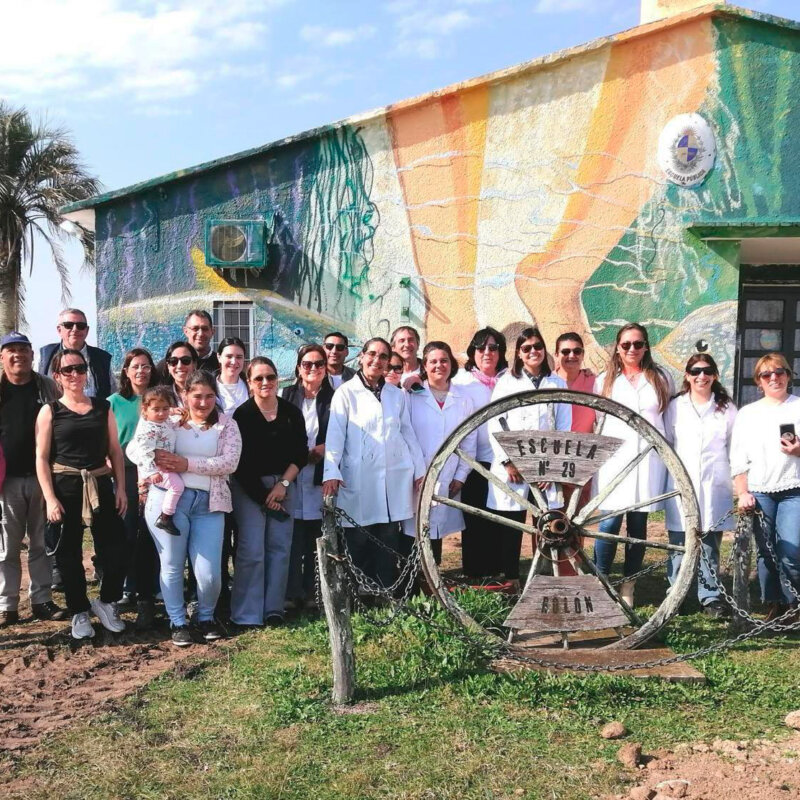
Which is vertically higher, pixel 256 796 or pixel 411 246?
pixel 411 246

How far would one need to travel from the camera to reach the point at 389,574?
19.2 feet

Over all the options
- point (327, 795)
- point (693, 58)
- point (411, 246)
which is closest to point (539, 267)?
point (411, 246)

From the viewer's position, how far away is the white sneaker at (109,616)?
212 inches

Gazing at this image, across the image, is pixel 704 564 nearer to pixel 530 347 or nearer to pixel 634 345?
pixel 634 345

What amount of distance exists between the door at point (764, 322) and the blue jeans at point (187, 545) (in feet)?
29.5

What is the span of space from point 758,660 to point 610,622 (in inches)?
41.8

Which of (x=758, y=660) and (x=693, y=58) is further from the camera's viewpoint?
(x=693, y=58)

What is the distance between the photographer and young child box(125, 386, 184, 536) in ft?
16.9

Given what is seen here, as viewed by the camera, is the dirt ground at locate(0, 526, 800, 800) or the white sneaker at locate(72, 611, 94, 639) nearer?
the dirt ground at locate(0, 526, 800, 800)

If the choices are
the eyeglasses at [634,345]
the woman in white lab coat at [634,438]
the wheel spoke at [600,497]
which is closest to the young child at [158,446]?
the wheel spoke at [600,497]

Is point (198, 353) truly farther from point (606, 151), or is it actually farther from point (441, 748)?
point (606, 151)

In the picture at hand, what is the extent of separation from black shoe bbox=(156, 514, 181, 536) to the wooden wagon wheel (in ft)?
5.26

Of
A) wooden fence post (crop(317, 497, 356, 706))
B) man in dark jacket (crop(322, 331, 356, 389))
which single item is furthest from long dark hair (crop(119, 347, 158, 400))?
wooden fence post (crop(317, 497, 356, 706))

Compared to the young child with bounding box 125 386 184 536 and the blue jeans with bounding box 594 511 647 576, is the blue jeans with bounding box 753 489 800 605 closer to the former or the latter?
the blue jeans with bounding box 594 511 647 576
